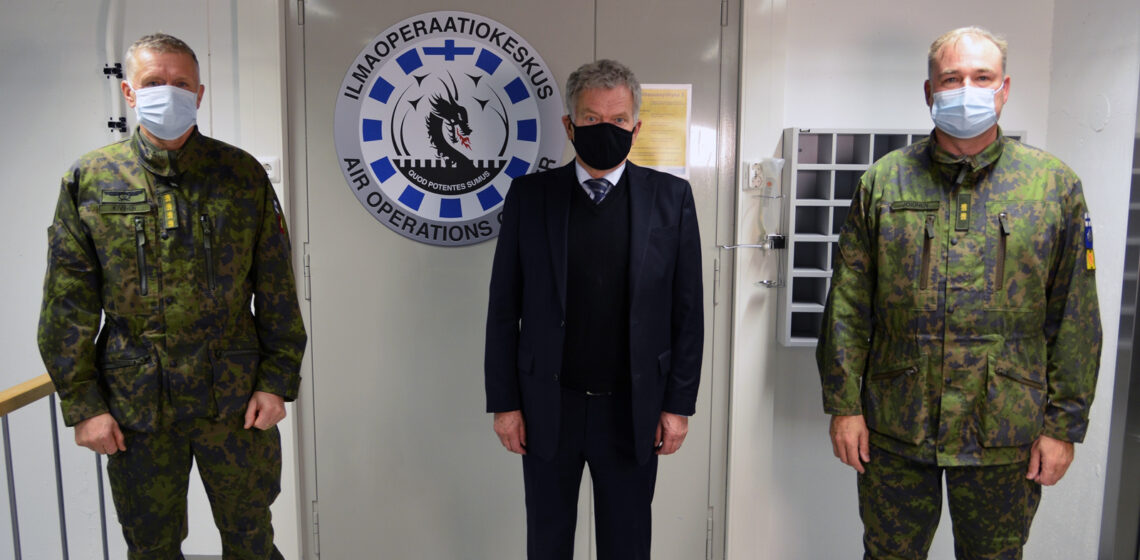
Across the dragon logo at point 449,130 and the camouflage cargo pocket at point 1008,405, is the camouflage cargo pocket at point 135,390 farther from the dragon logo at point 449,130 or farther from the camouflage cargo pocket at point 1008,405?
the camouflage cargo pocket at point 1008,405

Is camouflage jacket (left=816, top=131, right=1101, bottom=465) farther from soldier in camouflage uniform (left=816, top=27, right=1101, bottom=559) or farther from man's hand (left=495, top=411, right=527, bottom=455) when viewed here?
man's hand (left=495, top=411, right=527, bottom=455)

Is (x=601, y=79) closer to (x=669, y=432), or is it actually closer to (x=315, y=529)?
(x=669, y=432)

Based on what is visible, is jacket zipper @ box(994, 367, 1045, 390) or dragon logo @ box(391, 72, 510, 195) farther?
dragon logo @ box(391, 72, 510, 195)

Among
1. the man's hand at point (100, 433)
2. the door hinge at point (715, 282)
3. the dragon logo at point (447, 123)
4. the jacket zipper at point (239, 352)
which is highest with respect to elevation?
the dragon logo at point (447, 123)

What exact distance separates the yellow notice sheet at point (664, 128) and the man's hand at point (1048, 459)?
1.26 m

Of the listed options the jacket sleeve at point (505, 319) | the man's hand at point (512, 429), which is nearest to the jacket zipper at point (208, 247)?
the jacket sleeve at point (505, 319)

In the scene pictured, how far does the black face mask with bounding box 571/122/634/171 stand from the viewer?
1727mm

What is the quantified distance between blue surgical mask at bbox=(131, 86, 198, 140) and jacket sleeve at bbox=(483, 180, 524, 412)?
0.78 metres

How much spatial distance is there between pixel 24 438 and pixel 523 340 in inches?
77.3

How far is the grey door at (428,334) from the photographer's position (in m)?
2.32

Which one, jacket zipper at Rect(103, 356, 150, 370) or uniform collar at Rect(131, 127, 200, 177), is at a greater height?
uniform collar at Rect(131, 127, 200, 177)

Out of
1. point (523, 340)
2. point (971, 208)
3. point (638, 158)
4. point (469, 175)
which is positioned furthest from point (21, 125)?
point (971, 208)

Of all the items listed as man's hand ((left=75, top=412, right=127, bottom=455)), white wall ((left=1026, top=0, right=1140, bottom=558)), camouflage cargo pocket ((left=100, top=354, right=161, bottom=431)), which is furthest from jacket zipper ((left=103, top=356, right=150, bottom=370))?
white wall ((left=1026, top=0, right=1140, bottom=558))

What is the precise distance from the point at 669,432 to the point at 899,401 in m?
0.56
